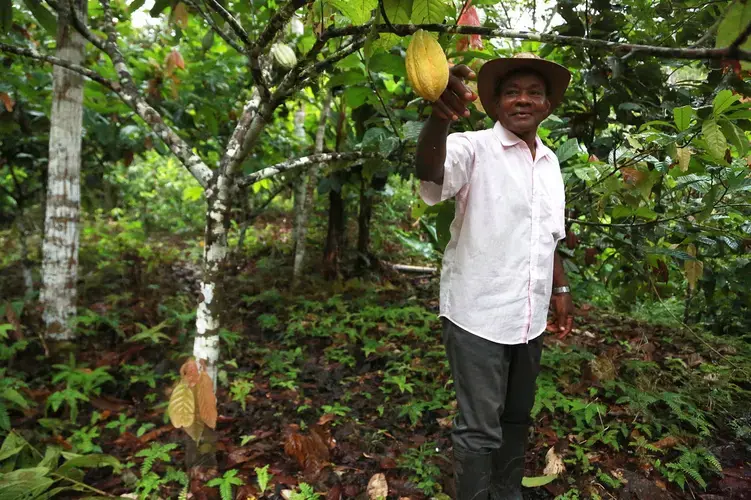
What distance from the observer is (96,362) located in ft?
9.37

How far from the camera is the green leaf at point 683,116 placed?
1525 millimetres

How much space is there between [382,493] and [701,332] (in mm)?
2623

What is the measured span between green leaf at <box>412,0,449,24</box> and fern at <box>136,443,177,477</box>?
1963 millimetres

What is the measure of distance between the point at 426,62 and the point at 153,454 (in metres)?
1.97

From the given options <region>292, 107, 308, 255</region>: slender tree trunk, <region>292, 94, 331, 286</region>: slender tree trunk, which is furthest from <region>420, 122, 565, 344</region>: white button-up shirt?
<region>292, 107, 308, 255</region>: slender tree trunk

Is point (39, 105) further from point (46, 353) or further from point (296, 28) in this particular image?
point (296, 28)

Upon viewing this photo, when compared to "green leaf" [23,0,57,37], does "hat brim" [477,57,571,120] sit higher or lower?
lower

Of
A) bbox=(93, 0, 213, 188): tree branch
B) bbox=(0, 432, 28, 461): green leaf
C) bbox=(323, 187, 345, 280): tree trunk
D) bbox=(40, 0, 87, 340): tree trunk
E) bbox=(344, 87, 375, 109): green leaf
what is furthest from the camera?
bbox=(323, 187, 345, 280): tree trunk

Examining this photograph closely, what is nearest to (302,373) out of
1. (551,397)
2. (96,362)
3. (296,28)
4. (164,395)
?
(164,395)

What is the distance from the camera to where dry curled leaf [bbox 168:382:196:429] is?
1.63 m

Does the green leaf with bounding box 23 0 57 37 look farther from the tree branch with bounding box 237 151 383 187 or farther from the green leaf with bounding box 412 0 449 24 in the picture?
the green leaf with bounding box 412 0 449 24

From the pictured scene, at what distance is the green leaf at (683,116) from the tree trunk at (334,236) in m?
3.36

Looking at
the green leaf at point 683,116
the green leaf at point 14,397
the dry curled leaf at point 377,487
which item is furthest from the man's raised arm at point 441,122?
the green leaf at point 14,397

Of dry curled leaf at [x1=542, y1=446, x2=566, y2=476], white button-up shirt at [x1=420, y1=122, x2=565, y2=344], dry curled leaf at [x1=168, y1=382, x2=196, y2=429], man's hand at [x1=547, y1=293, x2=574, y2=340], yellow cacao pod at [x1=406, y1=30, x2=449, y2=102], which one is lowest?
dry curled leaf at [x1=542, y1=446, x2=566, y2=476]
